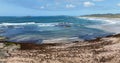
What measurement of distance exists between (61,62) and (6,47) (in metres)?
8.26

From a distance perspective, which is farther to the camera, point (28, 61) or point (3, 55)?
point (3, 55)

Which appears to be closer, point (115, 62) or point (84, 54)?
point (115, 62)

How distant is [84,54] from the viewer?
2467 centimetres

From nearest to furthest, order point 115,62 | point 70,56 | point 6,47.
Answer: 1. point 115,62
2. point 70,56
3. point 6,47

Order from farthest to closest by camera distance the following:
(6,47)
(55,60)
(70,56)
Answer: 1. (6,47)
2. (70,56)
3. (55,60)

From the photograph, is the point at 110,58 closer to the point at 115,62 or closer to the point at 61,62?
the point at 115,62

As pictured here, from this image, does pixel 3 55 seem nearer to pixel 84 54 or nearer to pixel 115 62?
pixel 84 54

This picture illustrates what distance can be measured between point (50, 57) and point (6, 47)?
605cm

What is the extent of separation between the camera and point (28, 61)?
2206cm

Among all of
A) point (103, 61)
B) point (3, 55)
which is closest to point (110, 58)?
point (103, 61)

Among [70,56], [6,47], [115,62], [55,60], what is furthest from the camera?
[6,47]

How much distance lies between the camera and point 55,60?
73.3 ft

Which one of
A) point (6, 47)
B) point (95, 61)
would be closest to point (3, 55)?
point (6, 47)

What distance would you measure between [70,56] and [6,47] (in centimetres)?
716
